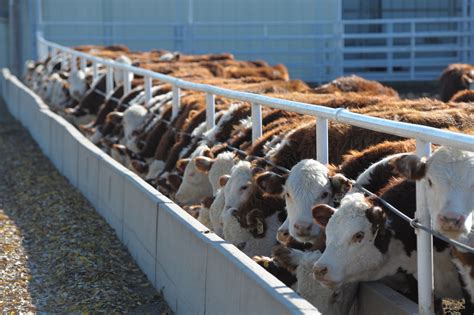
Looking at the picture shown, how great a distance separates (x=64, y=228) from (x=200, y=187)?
1528 mm

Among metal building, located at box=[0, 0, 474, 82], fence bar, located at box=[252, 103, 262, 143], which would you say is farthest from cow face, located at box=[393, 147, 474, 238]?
metal building, located at box=[0, 0, 474, 82]

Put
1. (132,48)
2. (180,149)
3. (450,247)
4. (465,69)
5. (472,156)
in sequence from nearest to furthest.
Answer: (472,156)
(450,247)
(180,149)
(465,69)
(132,48)

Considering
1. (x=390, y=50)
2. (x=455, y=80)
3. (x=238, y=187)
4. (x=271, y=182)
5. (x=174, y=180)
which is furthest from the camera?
(x=390, y=50)

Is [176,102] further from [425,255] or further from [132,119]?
[425,255]

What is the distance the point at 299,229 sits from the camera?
6465mm

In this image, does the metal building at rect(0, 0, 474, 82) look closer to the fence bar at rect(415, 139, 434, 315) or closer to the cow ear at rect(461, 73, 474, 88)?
the cow ear at rect(461, 73, 474, 88)

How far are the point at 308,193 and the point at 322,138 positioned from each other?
0.46m

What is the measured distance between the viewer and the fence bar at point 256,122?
8627 millimetres

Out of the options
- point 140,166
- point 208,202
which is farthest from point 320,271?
point 140,166

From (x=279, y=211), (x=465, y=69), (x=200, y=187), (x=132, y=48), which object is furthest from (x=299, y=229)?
(x=132, y=48)

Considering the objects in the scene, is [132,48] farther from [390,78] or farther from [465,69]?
[465,69]

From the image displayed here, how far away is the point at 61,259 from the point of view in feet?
28.9

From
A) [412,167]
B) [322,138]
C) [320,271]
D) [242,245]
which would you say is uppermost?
[412,167]

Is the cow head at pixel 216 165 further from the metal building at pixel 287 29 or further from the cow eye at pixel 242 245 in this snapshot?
the metal building at pixel 287 29
